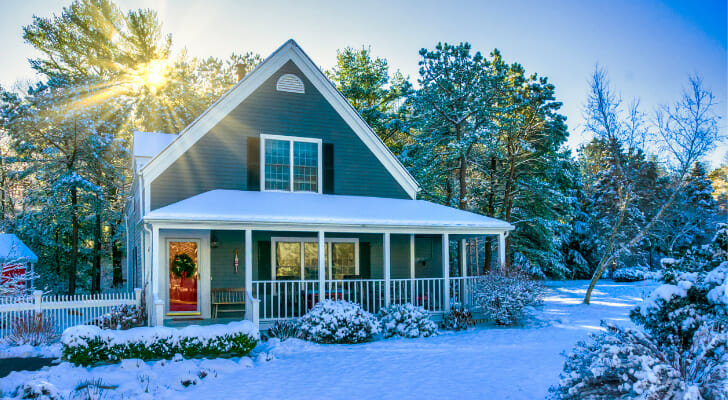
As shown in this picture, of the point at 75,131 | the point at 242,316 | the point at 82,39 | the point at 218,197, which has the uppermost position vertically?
the point at 82,39

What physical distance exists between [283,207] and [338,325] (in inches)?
137

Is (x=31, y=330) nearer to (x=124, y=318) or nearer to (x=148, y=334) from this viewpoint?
(x=124, y=318)

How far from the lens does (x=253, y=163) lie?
47.1ft

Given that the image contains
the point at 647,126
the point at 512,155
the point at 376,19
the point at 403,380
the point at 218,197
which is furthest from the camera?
the point at 512,155

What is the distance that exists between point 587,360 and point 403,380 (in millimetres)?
3147

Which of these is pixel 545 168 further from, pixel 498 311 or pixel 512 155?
pixel 498 311

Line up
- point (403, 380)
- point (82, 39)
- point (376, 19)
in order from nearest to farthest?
1. point (403, 380)
2. point (376, 19)
3. point (82, 39)

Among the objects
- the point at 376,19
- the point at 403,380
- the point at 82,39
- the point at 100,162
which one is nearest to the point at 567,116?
the point at 376,19

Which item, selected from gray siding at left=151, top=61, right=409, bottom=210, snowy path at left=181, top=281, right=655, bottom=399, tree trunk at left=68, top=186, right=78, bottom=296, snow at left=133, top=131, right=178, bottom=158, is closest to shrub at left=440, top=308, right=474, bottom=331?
snowy path at left=181, top=281, right=655, bottom=399

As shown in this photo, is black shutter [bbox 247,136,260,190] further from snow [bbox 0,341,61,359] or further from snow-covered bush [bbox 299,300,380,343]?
snow [bbox 0,341,61,359]

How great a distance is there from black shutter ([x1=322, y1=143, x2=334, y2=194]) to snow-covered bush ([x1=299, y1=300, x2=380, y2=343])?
14.6 ft

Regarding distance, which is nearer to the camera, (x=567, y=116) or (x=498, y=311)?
(x=498, y=311)

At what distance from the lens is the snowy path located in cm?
748

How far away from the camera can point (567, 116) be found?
22703 millimetres
